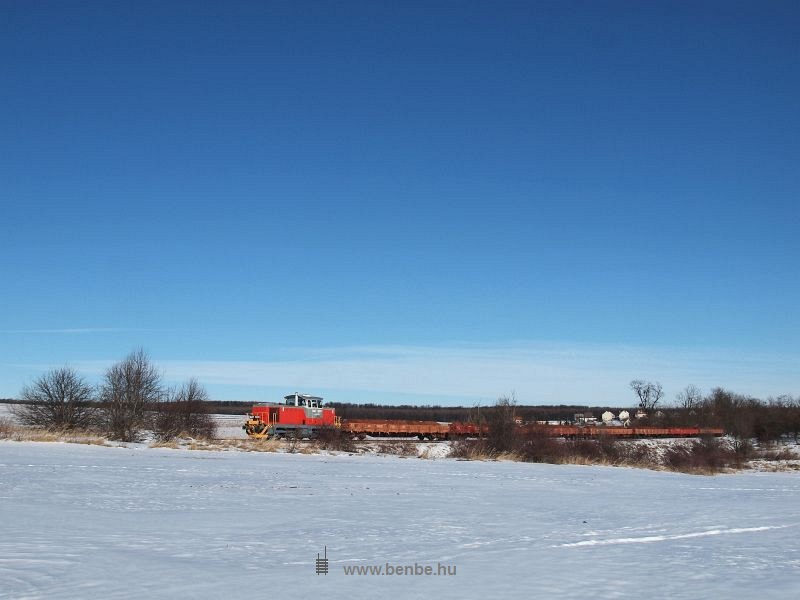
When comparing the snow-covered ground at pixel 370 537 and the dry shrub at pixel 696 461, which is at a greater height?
the snow-covered ground at pixel 370 537

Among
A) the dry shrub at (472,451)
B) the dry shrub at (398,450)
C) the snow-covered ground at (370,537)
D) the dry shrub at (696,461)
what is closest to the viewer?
the snow-covered ground at (370,537)

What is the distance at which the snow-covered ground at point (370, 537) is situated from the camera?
6.36 meters

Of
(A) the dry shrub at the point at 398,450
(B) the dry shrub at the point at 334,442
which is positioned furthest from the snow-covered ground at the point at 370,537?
(B) the dry shrub at the point at 334,442

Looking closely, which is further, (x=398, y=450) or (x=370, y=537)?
(x=398, y=450)

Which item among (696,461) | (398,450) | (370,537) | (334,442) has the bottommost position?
(696,461)

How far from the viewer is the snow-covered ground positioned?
636 cm

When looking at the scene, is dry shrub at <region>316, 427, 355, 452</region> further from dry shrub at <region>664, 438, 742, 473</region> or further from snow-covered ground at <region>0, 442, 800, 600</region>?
snow-covered ground at <region>0, 442, 800, 600</region>

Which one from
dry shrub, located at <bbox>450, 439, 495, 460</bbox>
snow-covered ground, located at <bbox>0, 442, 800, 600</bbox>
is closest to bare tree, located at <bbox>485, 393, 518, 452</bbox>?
dry shrub, located at <bbox>450, 439, 495, 460</bbox>

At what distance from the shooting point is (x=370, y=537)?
9.09 meters

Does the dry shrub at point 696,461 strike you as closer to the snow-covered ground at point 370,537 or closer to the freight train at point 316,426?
the freight train at point 316,426

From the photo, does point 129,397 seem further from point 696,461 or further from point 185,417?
point 696,461

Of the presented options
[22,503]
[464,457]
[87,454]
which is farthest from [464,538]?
[464,457]

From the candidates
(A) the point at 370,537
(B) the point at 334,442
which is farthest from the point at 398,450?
(A) the point at 370,537

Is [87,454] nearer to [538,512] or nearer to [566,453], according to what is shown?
[538,512]
